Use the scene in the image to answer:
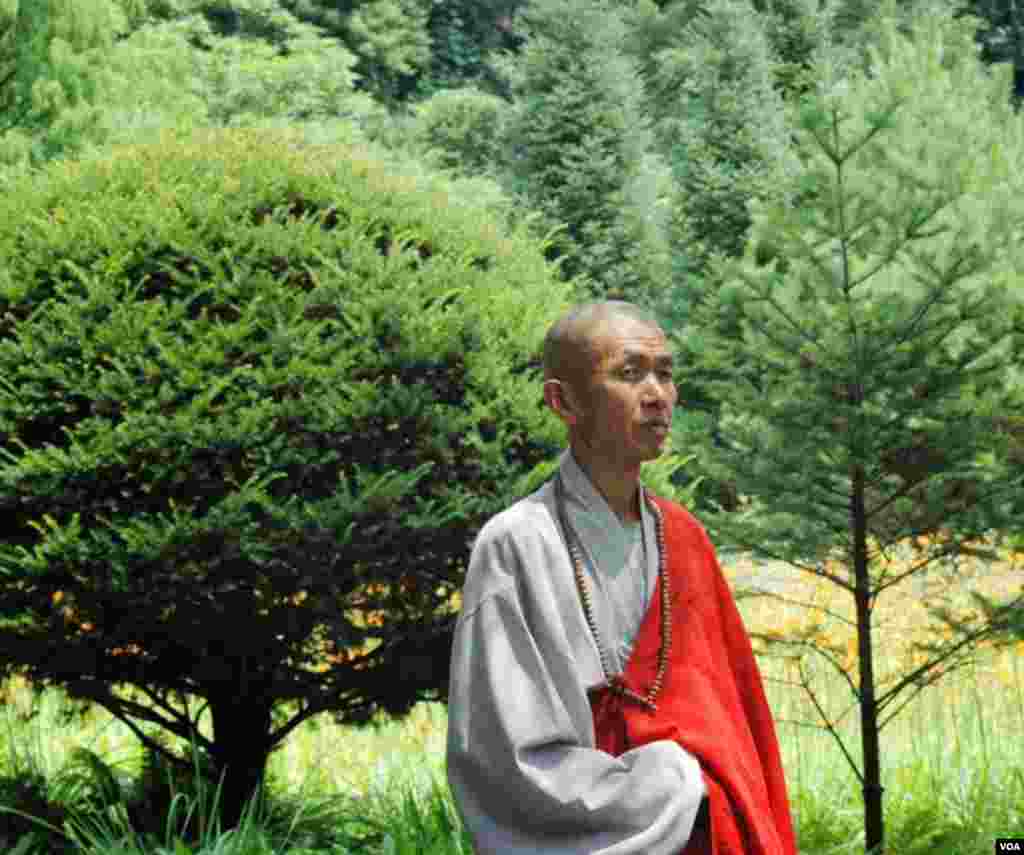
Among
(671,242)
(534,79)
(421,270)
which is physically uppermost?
(421,270)

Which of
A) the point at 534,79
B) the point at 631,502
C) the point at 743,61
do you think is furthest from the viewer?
the point at 534,79

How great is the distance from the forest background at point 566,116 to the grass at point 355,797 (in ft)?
2.68

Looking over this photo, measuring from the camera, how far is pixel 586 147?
1617 centimetres

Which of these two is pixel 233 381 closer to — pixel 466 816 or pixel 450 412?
pixel 450 412

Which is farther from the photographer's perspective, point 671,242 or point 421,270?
point 671,242

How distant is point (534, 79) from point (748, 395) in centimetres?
1201

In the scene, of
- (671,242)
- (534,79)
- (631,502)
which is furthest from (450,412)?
(534,79)

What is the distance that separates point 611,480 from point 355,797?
11.7 ft

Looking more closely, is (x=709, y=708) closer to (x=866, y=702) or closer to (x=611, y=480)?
(x=611, y=480)

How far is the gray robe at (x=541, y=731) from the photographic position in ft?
7.89

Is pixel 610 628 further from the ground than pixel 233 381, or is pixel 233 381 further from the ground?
pixel 610 628

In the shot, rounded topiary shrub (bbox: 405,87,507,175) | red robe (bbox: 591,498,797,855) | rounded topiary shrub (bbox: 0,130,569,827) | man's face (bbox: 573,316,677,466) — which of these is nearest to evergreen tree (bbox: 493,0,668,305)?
rounded topiary shrub (bbox: 405,87,507,175)

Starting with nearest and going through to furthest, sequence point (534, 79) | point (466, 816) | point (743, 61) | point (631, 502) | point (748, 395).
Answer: point (466, 816)
point (631, 502)
point (748, 395)
point (743, 61)
point (534, 79)

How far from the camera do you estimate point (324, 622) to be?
4527mm
